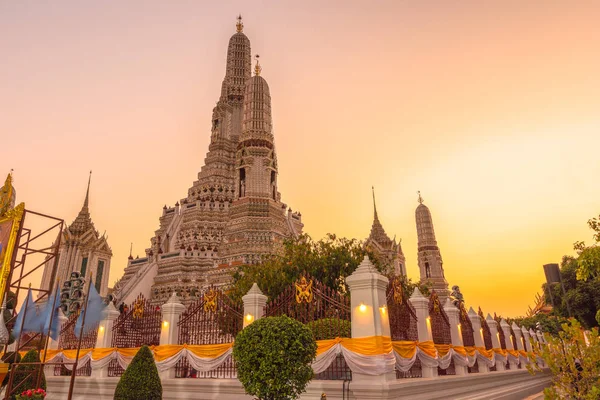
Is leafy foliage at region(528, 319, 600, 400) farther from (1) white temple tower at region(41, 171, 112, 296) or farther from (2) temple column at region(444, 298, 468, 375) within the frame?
(1) white temple tower at region(41, 171, 112, 296)

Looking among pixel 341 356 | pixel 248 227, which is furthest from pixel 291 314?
pixel 248 227

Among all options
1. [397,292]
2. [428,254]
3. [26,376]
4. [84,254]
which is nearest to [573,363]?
[397,292]

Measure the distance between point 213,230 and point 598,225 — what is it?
35601 mm

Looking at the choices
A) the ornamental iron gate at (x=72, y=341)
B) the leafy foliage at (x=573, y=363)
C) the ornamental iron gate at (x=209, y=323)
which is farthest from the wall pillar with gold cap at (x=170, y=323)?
the leafy foliage at (x=573, y=363)

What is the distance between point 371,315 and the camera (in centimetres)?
1112

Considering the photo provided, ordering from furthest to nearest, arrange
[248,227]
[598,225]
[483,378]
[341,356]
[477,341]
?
[248,227] < [477,341] < [483,378] < [598,225] < [341,356]

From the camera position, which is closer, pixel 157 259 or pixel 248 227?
pixel 248 227

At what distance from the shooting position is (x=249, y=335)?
9.52 meters

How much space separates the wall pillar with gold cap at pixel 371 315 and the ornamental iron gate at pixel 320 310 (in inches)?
30.3

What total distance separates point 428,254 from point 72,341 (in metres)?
52.7

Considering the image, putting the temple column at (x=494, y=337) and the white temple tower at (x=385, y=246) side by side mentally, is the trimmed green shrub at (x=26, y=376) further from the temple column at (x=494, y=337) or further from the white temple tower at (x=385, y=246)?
the white temple tower at (x=385, y=246)

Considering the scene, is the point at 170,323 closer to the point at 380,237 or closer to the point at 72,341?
the point at 72,341

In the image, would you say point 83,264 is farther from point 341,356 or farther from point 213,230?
point 341,356

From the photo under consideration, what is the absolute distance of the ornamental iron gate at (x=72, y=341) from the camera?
1723 cm
